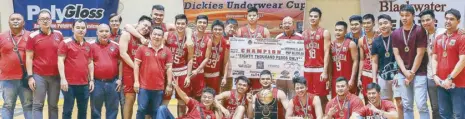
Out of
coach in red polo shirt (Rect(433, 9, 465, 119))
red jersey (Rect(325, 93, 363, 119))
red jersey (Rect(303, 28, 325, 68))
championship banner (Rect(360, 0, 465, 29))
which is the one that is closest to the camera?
coach in red polo shirt (Rect(433, 9, 465, 119))

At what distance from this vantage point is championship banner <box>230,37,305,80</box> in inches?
402

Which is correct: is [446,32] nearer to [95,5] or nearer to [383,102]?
[383,102]

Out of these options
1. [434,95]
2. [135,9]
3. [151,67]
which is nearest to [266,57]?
[151,67]

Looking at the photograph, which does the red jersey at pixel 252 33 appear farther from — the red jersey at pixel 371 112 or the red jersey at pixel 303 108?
the red jersey at pixel 371 112

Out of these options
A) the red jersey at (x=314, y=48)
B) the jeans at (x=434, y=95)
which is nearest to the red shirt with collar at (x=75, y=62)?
the red jersey at (x=314, y=48)

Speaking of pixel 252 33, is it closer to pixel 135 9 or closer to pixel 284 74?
pixel 284 74

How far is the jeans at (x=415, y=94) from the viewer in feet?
29.5

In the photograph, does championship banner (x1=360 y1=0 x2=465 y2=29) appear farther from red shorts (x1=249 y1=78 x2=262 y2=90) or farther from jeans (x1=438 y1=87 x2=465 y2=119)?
jeans (x1=438 y1=87 x2=465 y2=119)

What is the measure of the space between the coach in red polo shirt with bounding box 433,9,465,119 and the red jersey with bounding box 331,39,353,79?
4.63 feet

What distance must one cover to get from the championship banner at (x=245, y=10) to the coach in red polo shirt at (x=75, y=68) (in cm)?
572

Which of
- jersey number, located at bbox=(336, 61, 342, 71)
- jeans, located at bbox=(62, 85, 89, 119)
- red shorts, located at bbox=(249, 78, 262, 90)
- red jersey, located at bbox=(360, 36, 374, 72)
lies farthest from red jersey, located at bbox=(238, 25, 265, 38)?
jeans, located at bbox=(62, 85, 89, 119)

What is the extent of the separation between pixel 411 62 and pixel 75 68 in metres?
4.11

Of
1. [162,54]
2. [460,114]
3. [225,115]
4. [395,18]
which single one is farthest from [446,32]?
[395,18]

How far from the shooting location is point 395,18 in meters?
14.8
